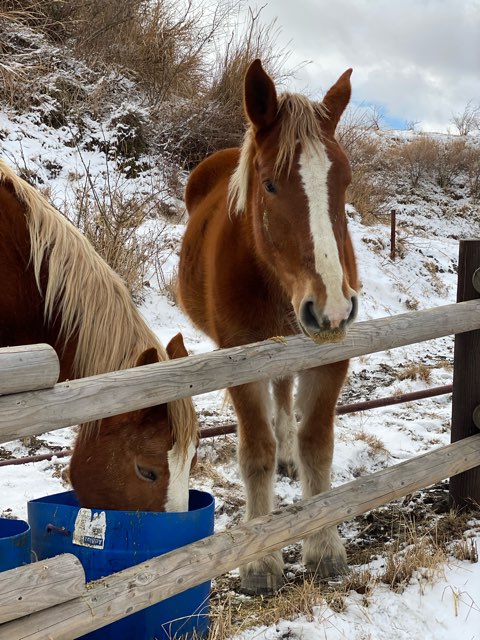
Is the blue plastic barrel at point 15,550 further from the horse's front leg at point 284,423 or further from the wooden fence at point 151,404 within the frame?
the horse's front leg at point 284,423

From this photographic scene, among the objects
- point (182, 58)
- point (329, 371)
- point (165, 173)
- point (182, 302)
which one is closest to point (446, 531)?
point (329, 371)

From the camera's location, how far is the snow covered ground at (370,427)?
97.3 inches

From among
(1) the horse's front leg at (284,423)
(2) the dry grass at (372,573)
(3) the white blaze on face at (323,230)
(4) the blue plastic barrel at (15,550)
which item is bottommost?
(2) the dry grass at (372,573)

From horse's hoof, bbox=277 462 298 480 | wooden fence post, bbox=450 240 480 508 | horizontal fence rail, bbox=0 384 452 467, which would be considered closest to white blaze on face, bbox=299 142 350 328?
wooden fence post, bbox=450 240 480 508

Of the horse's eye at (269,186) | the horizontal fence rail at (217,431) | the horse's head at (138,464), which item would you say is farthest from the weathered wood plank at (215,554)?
the horizontal fence rail at (217,431)

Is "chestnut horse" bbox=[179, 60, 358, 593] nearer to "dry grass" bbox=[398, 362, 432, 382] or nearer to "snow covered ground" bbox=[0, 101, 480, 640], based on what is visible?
"snow covered ground" bbox=[0, 101, 480, 640]

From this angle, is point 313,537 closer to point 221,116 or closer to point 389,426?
point 389,426

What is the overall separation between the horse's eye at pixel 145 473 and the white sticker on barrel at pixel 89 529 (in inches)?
7.6

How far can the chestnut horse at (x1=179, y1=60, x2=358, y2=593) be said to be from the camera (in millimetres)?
2359

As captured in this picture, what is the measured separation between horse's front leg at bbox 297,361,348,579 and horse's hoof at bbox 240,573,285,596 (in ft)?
0.72

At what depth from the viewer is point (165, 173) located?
402 inches

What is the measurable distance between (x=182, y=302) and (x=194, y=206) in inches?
31.1

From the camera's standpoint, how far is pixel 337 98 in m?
2.91

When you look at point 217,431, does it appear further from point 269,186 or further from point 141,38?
point 141,38
